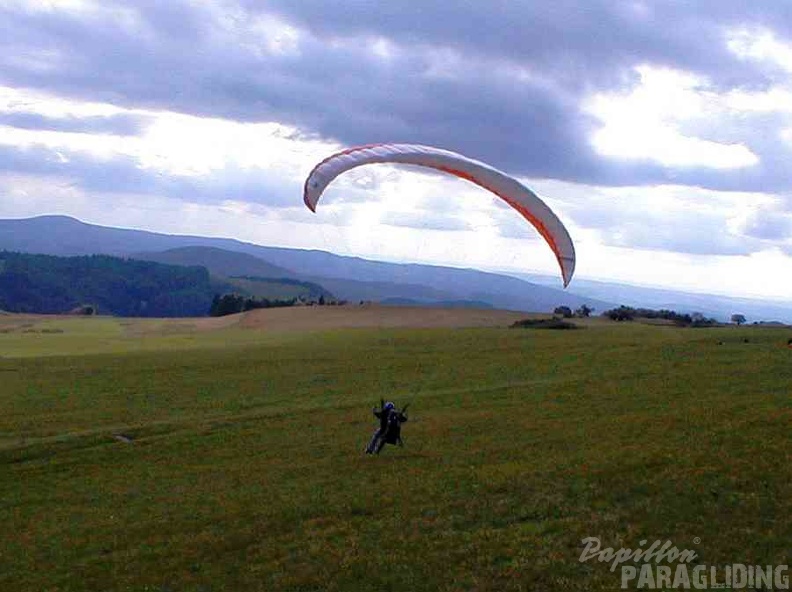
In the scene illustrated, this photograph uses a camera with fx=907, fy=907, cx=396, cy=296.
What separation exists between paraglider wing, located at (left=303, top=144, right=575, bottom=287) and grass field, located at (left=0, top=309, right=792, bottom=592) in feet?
16.3

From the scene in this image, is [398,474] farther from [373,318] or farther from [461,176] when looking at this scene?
[373,318]

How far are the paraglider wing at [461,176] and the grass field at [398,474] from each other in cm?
497

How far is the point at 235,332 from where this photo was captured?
255 feet

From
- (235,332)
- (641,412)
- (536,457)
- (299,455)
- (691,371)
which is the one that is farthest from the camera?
(235,332)

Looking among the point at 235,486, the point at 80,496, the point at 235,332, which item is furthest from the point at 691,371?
the point at 235,332

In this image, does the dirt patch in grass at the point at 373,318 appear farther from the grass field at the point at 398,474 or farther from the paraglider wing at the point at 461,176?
the paraglider wing at the point at 461,176

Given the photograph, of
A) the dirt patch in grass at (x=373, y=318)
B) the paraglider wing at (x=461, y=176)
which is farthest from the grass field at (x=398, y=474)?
the dirt patch in grass at (x=373, y=318)

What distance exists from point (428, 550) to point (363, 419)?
589 inches

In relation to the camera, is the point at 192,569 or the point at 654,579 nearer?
the point at 654,579

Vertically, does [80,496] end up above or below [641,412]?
below

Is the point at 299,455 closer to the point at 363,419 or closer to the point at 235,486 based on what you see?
the point at 235,486

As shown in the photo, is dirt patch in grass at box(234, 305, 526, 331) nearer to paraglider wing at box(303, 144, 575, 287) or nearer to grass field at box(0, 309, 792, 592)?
grass field at box(0, 309, 792, 592)

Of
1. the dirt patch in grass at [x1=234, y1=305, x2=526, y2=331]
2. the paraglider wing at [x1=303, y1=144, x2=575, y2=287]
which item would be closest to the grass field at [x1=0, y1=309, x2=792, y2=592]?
the paraglider wing at [x1=303, y1=144, x2=575, y2=287]

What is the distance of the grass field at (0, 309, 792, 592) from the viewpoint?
1412 cm
